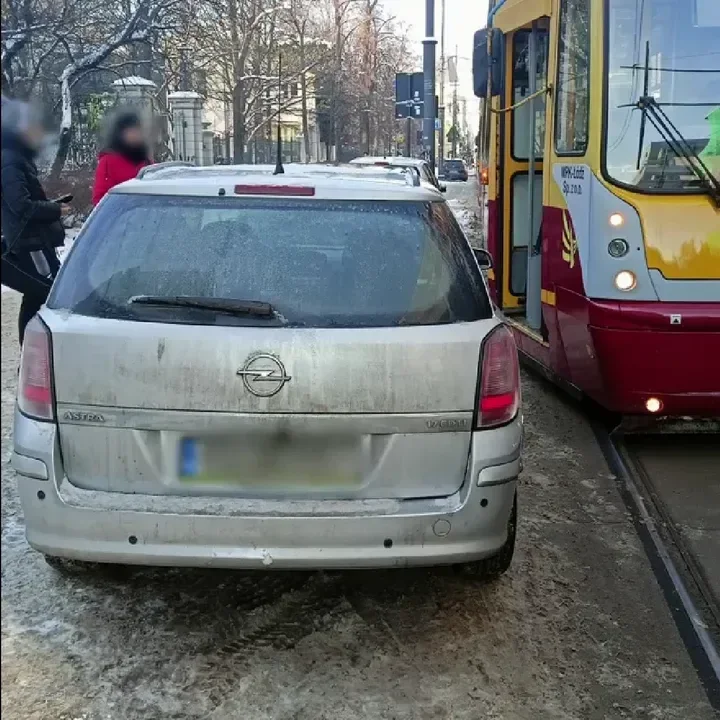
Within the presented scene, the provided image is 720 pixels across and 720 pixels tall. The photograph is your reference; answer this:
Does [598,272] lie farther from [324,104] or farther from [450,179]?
[450,179]

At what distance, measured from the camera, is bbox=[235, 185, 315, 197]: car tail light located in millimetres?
3639

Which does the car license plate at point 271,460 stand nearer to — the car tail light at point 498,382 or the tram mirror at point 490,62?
the car tail light at point 498,382

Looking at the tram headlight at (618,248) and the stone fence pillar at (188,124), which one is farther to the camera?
the stone fence pillar at (188,124)

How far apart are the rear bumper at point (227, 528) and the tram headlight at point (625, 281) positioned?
2.46m

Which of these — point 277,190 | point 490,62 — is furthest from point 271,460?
point 490,62

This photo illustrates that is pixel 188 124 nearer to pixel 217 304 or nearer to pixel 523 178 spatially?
pixel 523 178

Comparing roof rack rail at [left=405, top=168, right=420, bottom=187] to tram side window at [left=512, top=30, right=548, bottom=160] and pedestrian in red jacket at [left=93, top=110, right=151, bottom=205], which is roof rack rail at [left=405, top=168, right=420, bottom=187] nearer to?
pedestrian in red jacket at [left=93, top=110, right=151, bottom=205]

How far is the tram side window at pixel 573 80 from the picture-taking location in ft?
18.4

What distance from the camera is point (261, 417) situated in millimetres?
3178

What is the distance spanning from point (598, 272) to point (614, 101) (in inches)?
37.8

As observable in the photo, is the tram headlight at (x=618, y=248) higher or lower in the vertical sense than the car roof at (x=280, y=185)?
lower

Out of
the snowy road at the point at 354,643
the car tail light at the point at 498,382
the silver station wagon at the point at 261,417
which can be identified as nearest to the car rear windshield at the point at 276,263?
the silver station wagon at the point at 261,417

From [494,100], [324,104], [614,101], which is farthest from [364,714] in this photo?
[324,104]

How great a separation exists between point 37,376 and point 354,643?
1.49 metres
